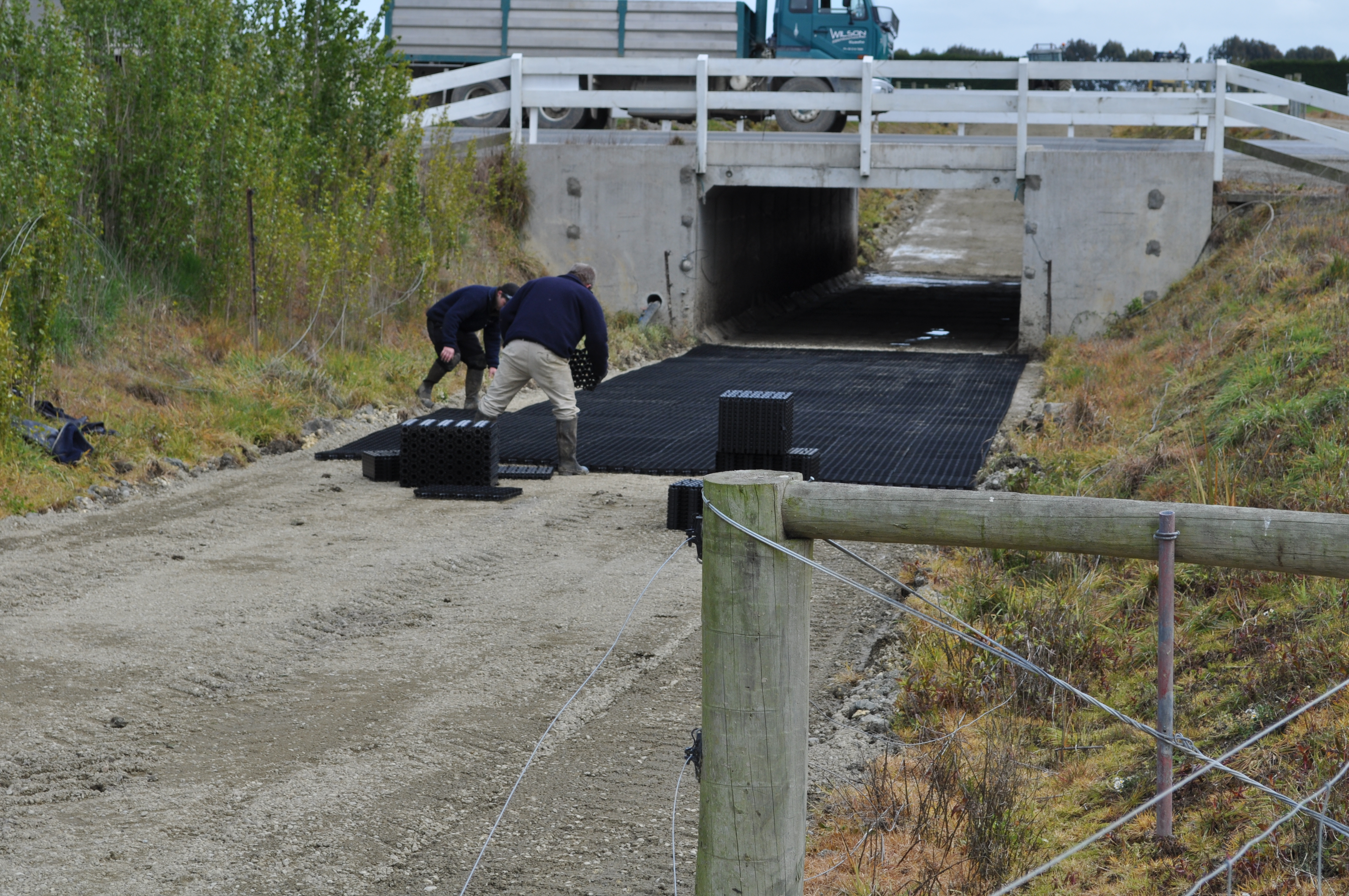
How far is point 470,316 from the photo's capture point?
11.8 metres

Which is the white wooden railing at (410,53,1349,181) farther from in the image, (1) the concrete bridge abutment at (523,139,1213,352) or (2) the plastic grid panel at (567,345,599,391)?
(2) the plastic grid panel at (567,345,599,391)

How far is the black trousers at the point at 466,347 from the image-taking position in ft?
39.0

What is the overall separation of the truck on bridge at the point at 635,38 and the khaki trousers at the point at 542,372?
1204 centimetres

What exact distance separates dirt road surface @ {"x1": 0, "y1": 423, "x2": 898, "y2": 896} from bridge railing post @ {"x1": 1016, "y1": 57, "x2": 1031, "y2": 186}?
10.4 metres

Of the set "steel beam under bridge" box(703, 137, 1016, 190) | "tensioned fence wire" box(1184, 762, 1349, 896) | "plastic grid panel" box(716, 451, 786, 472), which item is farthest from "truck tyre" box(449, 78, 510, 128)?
"tensioned fence wire" box(1184, 762, 1349, 896)

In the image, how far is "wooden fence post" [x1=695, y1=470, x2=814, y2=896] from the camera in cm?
279

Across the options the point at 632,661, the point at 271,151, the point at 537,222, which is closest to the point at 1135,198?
the point at 537,222

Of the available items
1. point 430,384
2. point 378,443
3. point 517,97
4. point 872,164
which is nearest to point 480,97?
point 517,97

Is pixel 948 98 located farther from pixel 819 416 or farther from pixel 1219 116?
pixel 819 416

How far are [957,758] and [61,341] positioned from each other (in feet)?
29.9

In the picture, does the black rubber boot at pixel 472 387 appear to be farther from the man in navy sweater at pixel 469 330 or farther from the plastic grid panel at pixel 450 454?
the plastic grid panel at pixel 450 454

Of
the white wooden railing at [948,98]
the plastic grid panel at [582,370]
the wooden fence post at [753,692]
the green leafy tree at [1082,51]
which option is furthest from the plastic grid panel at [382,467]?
the green leafy tree at [1082,51]

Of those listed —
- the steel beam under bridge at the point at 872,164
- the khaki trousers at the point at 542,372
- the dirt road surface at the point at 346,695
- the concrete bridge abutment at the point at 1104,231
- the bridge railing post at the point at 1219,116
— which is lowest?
the dirt road surface at the point at 346,695

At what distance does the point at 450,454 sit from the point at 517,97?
33.9ft
